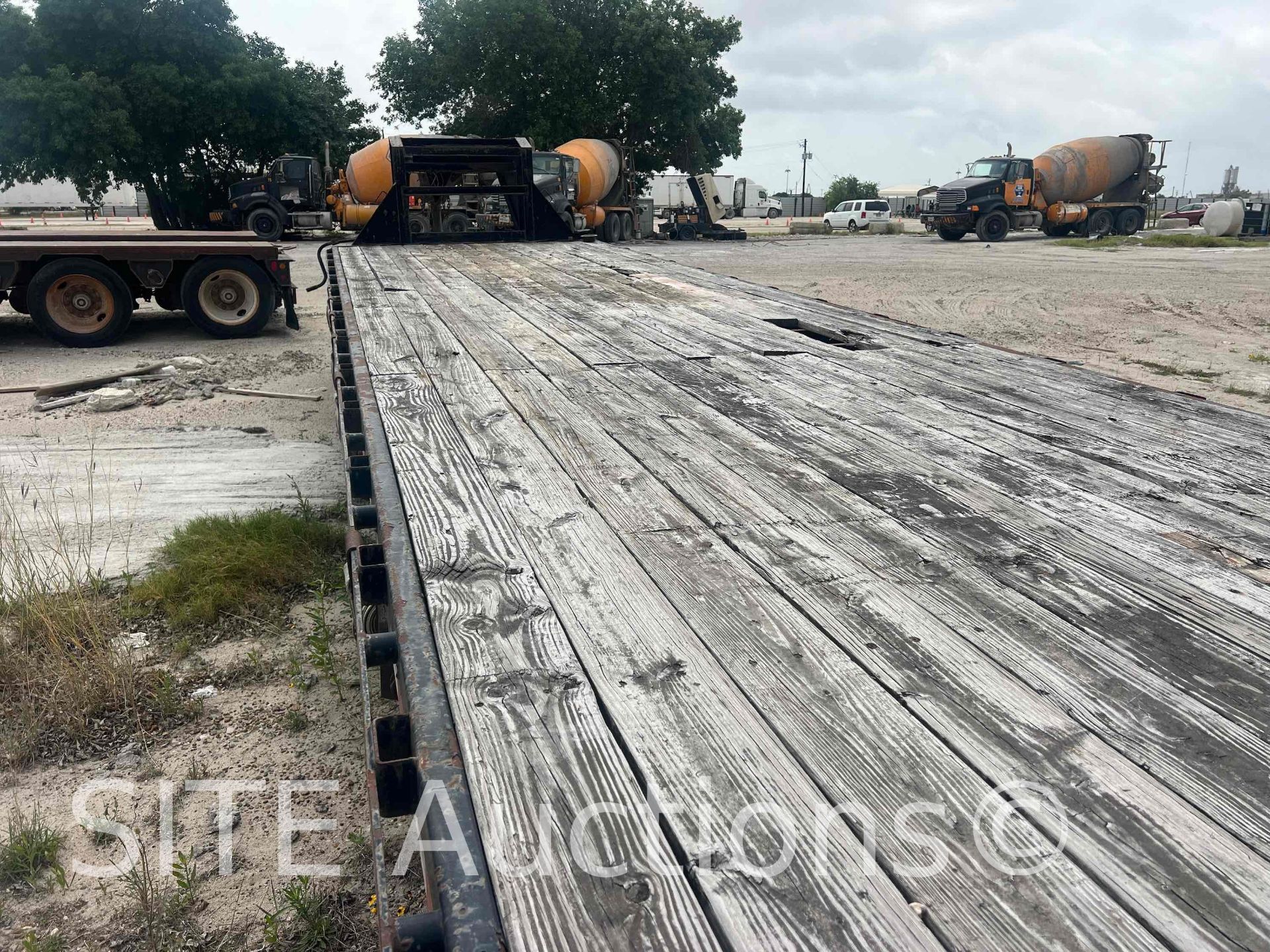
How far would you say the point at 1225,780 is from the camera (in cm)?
155

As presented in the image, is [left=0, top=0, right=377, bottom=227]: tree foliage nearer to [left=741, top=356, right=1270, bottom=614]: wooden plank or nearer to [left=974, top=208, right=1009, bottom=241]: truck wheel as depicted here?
[left=974, top=208, right=1009, bottom=241]: truck wheel

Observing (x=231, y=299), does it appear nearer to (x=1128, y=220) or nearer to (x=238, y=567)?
(x=238, y=567)

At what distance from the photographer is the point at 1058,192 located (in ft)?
105

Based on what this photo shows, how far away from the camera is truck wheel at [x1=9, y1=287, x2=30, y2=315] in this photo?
10.5m

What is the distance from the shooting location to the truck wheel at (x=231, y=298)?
11148mm

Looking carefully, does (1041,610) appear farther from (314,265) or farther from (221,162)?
(221,162)

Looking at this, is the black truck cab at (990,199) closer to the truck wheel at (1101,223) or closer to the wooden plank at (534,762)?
the truck wheel at (1101,223)

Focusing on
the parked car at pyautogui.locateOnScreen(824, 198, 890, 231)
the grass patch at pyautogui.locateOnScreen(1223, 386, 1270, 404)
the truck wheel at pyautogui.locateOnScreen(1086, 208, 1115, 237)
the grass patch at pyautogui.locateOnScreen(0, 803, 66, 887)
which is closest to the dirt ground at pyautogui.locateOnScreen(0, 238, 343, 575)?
the grass patch at pyautogui.locateOnScreen(0, 803, 66, 887)

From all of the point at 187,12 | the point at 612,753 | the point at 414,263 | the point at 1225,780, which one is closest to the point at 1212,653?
the point at 1225,780

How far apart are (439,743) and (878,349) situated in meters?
4.25

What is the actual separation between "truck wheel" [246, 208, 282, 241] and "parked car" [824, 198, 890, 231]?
2520 cm

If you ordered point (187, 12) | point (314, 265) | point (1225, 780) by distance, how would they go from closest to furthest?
point (1225, 780) < point (314, 265) < point (187, 12)

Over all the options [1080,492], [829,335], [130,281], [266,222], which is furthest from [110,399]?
[266,222]

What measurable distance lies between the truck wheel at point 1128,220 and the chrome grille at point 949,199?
22.6 feet
